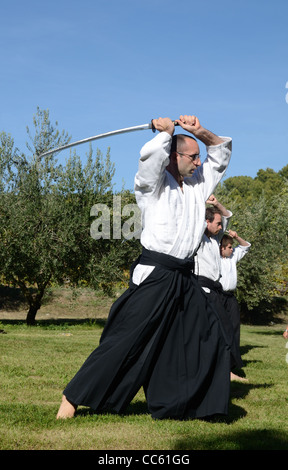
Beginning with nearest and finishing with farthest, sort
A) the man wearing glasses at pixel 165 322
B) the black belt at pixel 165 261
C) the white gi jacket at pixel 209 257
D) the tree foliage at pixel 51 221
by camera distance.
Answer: the man wearing glasses at pixel 165 322 → the black belt at pixel 165 261 → the white gi jacket at pixel 209 257 → the tree foliage at pixel 51 221

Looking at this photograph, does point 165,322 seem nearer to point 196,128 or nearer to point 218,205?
point 196,128

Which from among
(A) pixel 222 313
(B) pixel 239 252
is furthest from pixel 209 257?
(B) pixel 239 252

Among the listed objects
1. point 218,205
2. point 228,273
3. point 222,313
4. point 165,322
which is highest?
point 218,205

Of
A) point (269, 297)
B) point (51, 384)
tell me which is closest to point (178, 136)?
point (51, 384)

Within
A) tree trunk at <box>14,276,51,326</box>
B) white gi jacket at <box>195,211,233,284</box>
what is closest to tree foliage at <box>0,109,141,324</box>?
tree trunk at <box>14,276,51,326</box>

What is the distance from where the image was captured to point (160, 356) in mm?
4762

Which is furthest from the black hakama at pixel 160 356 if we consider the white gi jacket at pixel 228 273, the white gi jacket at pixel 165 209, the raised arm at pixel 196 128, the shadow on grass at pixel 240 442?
the white gi jacket at pixel 228 273

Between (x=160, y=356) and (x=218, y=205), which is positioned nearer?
(x=160, y=356)

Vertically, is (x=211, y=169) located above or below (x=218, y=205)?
above

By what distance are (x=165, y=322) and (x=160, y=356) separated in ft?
0.97

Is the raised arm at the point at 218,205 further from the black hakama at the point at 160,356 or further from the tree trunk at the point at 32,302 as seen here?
the tree trunk at the point at 32,302

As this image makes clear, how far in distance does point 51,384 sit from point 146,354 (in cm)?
245

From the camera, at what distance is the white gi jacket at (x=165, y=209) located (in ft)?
15.0
